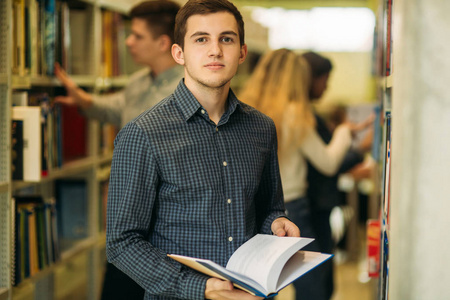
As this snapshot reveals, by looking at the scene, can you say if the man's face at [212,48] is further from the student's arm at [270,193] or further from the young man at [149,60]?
the young man at [149,60]

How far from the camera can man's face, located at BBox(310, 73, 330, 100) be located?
3.25m

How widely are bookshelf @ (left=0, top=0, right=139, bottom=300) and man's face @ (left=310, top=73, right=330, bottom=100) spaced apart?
1126mm

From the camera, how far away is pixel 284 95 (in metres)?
2.83

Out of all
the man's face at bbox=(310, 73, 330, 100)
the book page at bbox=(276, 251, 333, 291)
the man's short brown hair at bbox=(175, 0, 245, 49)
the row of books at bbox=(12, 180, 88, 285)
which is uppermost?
the man's short brown hair at bbox=(175, 0, 245, 49)

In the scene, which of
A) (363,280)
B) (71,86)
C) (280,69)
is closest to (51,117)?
(71,86)

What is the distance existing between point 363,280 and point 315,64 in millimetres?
2155

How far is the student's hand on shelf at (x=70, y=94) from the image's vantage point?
2.65m

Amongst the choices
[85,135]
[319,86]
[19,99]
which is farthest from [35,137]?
[319,86]

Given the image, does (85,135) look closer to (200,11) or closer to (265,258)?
(200,11)

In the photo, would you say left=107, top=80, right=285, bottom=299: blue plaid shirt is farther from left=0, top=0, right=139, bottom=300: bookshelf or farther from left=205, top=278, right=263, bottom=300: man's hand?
left=0, top=0, right=139, bottom=300: bookshelf

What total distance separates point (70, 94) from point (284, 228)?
154 cm

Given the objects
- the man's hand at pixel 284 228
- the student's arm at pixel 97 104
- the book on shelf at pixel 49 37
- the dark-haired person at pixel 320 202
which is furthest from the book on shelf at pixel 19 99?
the dark-haired person at pixel 320 202

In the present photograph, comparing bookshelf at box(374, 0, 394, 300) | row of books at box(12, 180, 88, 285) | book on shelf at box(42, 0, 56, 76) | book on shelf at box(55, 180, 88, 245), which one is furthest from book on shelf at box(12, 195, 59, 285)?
bookshelf at box(374, 0, 394, 300)

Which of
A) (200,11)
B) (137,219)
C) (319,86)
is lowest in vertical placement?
(137,219)
